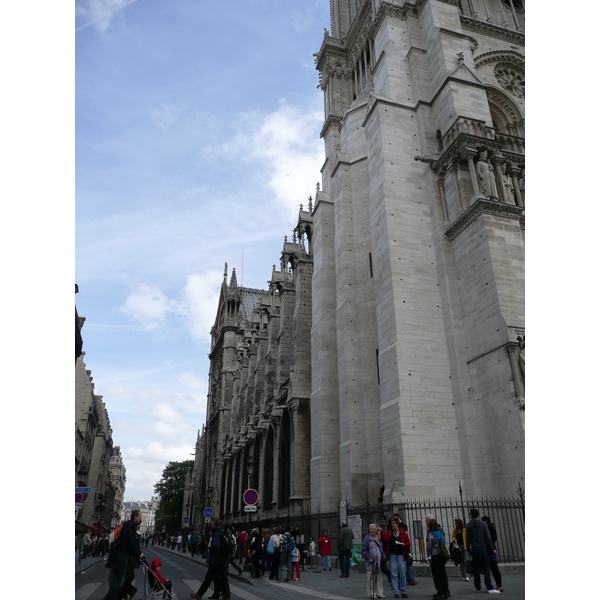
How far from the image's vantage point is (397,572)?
8.97m

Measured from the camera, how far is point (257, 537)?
15.6m

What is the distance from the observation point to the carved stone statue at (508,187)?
59.4 feet

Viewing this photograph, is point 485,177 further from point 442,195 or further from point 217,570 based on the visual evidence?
point 217,570

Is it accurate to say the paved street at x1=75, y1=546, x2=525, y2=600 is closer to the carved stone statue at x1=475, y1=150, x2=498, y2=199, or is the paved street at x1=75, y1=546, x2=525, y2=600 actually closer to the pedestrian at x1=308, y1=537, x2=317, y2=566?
the pedestrian at x1=308, y1=537, x2=317, y2=566

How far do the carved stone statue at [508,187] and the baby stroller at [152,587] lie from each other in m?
16.1

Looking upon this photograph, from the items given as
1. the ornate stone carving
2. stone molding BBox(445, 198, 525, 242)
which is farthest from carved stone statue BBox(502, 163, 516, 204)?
the ornate stone carving

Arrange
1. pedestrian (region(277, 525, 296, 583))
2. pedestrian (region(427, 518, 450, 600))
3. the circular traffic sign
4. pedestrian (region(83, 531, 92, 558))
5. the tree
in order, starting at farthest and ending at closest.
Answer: the tree, pedestrian (region(83, 531, 92, 558)), the circular traffic sign, pedestrian (region(277, 525, 296, 583)), pedestrian (region(427, 518, 450, 600))

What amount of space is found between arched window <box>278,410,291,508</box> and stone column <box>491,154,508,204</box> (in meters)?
16.3

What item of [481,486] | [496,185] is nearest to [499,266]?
[496,185]

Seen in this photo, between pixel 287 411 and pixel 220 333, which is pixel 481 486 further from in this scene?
pixel 220 333

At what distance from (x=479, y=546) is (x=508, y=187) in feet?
45.9

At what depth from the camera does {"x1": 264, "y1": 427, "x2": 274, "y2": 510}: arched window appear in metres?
30.4

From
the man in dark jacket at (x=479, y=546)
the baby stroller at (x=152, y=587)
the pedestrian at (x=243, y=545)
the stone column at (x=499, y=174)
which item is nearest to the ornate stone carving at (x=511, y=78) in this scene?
the stone column at (x=499, y=174)
